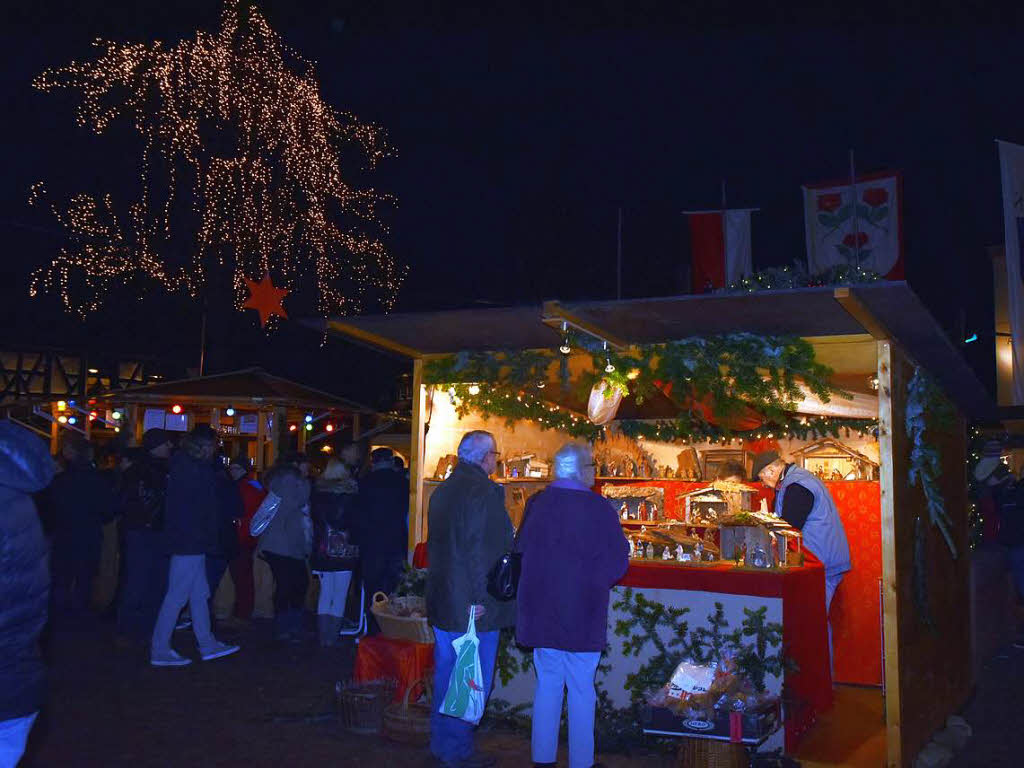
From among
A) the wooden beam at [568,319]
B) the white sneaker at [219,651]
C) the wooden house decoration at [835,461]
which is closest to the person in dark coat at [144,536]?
the white sneaker at [219,651]

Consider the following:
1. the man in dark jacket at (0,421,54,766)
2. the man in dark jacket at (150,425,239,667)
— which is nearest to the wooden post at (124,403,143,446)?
the man in dark jacket at (150,425,239,667)

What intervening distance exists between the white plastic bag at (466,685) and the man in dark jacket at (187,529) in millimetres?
3304

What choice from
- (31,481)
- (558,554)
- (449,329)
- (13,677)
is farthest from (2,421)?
(449,329)

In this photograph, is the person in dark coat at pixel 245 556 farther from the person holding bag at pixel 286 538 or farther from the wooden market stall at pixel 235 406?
the wooden market stall at pixel 235 406

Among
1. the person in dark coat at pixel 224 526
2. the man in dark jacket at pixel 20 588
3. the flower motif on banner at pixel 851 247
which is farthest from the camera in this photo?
the flower motif on banner at pixel 851 247

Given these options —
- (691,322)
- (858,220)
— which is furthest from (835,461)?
(691,322)

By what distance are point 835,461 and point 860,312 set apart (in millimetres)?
4156

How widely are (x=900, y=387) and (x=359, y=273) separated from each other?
60.9 feet

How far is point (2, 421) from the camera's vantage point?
3291mm

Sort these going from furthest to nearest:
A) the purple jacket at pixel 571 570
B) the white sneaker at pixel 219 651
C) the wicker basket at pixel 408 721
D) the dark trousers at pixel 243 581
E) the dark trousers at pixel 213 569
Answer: the dark trousers at pixel 243 581, the dark trousers at pixel 213 569, the white sneaker at pixel 219 651, the wicker basket at pixel 408 721, the purple jacket at pixel 571 570

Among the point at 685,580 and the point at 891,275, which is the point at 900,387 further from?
the point at 891,275

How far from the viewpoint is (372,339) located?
293 inches

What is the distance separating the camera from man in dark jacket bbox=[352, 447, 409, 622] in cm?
902

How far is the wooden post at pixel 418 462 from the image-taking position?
804 centimetres
